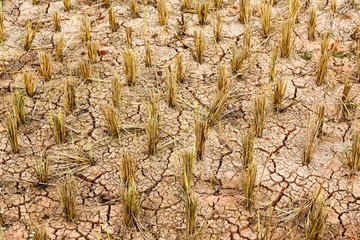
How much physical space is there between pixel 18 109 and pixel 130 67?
2.76 feet

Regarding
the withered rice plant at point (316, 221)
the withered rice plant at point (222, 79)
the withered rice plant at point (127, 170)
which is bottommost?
the withered rice plant at point (316, 221)

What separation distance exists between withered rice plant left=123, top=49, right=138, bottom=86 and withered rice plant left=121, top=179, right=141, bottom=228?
119cm

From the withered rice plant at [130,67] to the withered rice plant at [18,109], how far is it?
77cm

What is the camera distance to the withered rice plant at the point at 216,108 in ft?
12.8

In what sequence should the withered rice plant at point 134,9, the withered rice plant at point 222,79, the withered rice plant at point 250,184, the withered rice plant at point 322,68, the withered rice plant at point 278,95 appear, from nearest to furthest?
the withered rice plant at point 250,184
the withered rice plant at point 278,95
the withered rice plant at point 222,79
the withered rice plant at point 322,68
the withered rice plant at point 134,9

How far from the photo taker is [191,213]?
3113 mm

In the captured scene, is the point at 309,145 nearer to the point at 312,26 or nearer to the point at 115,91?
the point at 115,91

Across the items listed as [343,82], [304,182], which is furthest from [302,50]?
[304,182]

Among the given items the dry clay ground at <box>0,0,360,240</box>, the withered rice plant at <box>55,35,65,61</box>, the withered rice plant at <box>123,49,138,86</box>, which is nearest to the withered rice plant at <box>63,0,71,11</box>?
the dry clay ground at <box>0,0,360,240</box>

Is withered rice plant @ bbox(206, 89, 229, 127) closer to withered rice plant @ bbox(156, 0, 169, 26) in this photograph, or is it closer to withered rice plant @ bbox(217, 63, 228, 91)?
withered rice plant @ bbox(217, 63, 228, 91)

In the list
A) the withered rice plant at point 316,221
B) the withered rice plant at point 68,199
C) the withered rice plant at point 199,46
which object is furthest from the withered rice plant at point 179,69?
the withered rice plant at point 316,221

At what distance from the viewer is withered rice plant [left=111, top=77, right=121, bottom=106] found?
4062 millimetres

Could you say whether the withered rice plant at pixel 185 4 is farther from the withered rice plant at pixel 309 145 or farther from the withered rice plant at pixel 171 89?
the withered rice plant at pixel 309 145

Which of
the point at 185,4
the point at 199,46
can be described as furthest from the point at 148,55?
the point at 185,4
